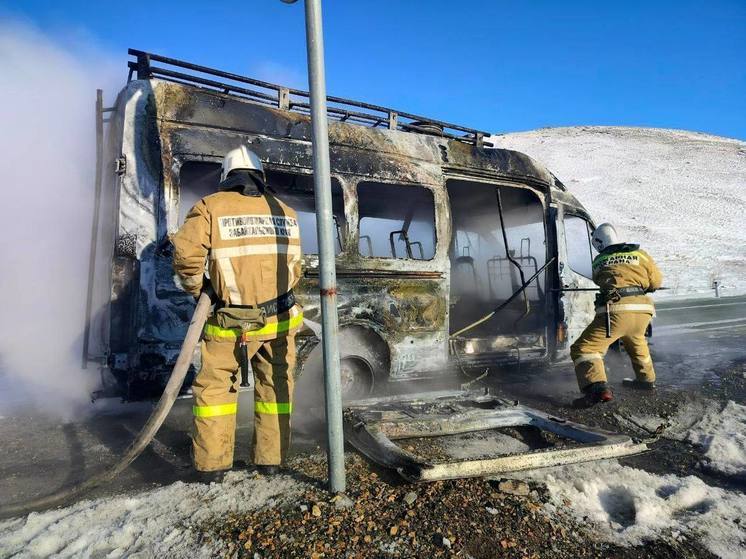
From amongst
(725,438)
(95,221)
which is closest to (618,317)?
(725,438)

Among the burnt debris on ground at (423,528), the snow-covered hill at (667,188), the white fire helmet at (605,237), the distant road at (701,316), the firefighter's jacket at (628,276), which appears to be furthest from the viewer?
the snow-covered hill at (667,188)

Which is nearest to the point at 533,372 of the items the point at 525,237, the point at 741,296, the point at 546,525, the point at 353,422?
the point at 525,237

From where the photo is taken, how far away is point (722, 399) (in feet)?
15.0

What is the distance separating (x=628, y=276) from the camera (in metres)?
4.56

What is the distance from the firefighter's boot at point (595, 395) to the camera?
413cm

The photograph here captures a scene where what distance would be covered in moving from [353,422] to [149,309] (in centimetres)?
168

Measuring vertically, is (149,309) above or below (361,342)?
above

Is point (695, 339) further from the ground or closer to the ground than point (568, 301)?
closer to the ground

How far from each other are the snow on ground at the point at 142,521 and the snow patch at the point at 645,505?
148cm

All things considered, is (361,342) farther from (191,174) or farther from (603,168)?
(603,168)

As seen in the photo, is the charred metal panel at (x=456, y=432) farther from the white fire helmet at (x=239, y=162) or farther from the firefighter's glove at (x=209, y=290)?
the white fire helmet at (x=239, y=162)

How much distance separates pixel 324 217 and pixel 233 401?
123 cm

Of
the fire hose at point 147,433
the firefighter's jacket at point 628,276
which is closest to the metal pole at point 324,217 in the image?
the fire hose at point 147,433

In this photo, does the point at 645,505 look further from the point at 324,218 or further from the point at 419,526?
the point at 324,218
